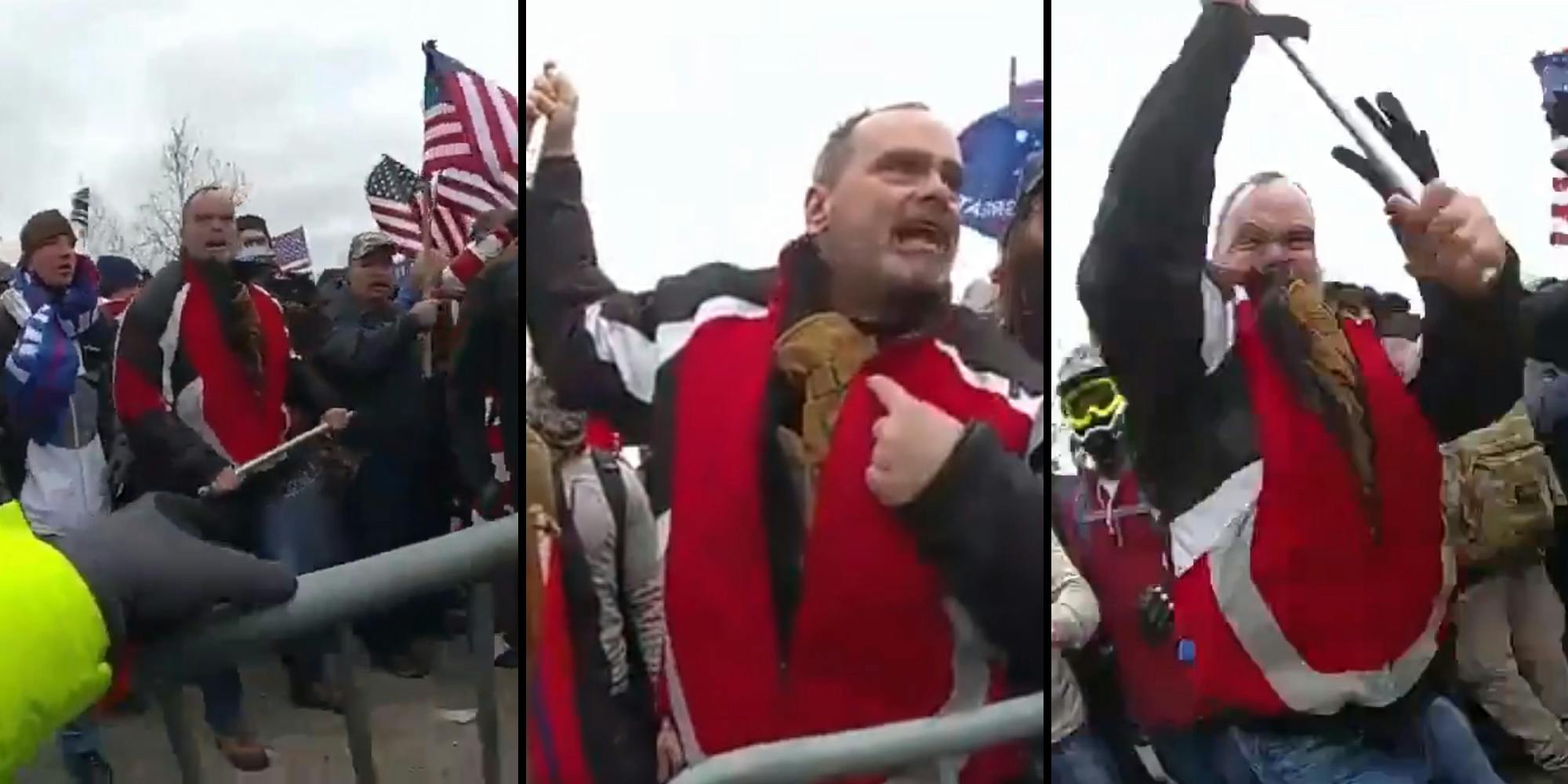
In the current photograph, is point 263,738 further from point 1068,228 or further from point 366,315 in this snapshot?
point 1068,228

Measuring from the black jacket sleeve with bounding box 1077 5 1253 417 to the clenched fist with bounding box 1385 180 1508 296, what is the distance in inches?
15.4

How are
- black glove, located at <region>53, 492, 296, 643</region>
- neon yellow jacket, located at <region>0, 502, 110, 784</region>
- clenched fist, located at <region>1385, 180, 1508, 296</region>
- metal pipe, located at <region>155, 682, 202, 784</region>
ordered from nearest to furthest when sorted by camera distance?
neon yellow jacket, located at <region>0, 502, 110, 784</region> → black glove, located at <region>53, 492, 296, 643</region> → metal pipe, located at <region>155, 682, 202, 784</region> → clenched fist, located at <region>1385, 180, 1508, 296</region>

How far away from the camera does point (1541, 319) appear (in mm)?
2742

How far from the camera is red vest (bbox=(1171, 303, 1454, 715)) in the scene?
2676mm

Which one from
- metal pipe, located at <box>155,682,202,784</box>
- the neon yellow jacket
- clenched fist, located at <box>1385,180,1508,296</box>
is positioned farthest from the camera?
clenched fist, located at <box>1385,180,1508,296</box>

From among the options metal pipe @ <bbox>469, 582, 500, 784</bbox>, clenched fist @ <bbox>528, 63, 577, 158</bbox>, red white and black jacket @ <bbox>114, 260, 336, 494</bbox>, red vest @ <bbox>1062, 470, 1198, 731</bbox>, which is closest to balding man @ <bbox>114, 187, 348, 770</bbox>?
red white and black jacket @ <bbox>114, 260, 336, 494</bbox>

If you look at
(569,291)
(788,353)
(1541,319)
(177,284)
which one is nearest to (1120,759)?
(788,353)

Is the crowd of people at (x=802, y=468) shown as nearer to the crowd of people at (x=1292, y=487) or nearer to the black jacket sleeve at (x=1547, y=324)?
the crowd of people at (x=1292, y=487)

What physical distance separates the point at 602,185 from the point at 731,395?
461mm

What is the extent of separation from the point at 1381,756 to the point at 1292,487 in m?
0.54

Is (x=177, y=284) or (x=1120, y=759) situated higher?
(x=177, y=284)

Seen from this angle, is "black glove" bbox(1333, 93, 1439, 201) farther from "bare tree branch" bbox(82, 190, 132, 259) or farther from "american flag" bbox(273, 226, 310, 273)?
"bare tree branch" bbox(82, 190, 132, 259)

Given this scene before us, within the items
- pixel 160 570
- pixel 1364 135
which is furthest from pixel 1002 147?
pixel 160 570

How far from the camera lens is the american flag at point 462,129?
8.72ft
